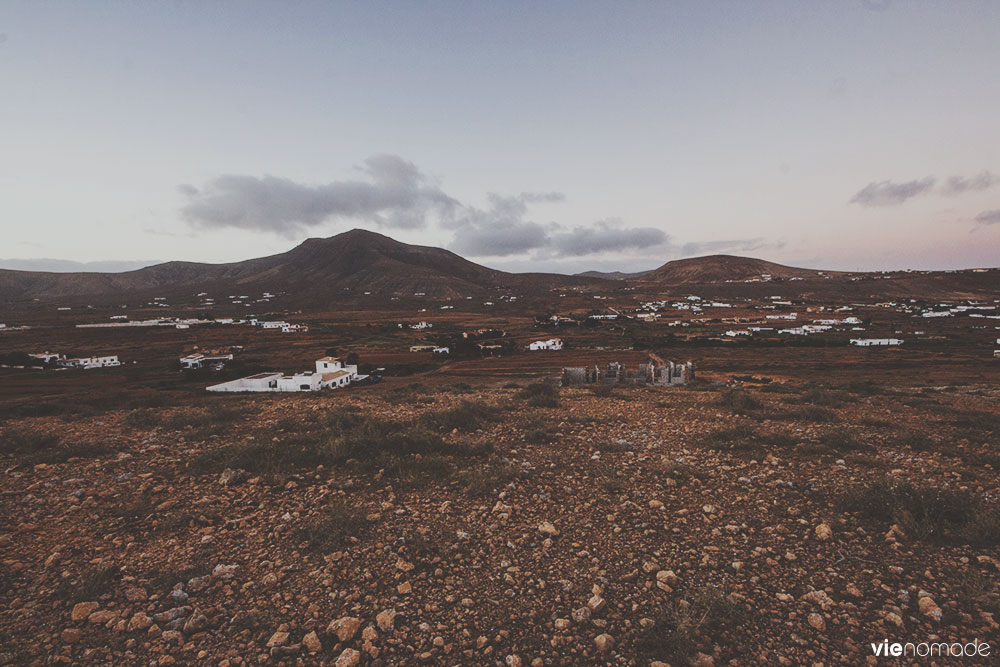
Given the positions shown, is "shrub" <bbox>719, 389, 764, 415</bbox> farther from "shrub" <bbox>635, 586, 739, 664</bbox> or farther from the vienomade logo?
"shrub" <bbox>635, 586, 739, 664</bbox>

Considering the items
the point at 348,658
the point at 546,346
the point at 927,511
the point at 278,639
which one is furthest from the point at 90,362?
the point at 927,511

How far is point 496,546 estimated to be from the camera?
482 cm

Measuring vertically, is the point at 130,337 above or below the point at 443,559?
below

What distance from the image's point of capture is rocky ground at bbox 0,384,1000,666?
11.4 ft

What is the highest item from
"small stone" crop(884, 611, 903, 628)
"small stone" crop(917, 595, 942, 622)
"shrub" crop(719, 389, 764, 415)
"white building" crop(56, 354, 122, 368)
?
"small stone" crop(917, 595, 942, 622)

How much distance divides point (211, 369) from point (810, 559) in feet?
190

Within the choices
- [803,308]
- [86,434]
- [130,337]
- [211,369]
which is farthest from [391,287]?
[86,434]

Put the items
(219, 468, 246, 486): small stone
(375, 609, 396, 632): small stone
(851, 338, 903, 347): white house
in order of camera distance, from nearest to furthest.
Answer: (375, 609, 396, 632): small stone, (219, 468, 246, 486): small stone, (851, 338, 903, 347): white house

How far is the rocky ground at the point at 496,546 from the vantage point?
3.47 metres

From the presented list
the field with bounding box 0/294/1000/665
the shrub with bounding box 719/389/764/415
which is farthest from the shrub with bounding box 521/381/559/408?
the shrub with bounding box 719/389/764/415

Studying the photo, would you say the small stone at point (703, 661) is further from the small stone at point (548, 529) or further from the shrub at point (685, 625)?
the small stone at point (548, 529)

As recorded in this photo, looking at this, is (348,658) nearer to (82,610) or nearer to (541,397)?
(82,610)

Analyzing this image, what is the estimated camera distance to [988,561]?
420cm

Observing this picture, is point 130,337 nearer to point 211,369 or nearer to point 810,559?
point 211,369
